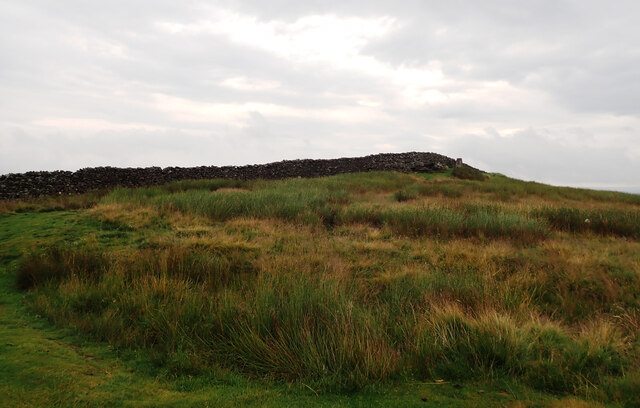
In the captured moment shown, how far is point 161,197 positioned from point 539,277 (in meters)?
14.0

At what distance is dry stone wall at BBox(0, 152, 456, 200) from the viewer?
20312 millimetres

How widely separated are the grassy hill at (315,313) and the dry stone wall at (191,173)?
8.53 meters

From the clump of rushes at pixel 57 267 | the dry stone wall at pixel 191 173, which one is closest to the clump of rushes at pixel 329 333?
the clump of rushes at pixel 57 267

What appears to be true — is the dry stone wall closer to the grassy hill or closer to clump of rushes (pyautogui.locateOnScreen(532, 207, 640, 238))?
the grassy hill

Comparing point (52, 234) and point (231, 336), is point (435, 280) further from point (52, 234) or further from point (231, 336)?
point (52, 234)

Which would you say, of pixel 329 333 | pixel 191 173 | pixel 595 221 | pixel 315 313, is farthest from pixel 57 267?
pixel 191 173

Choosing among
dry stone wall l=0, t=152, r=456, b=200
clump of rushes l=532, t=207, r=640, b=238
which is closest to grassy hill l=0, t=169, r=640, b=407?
clump of rushes l=532, t=207, r=640, b=238

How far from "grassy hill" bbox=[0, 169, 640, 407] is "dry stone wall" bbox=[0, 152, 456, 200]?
853cm

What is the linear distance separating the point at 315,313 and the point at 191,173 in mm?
22102

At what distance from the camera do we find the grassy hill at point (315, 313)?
4.11 m

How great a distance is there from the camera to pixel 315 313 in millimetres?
5449

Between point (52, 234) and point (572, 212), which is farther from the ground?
point (572, 212)

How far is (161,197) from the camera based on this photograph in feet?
53.4

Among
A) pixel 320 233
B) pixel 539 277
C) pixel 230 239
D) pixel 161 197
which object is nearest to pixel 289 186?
pixel 161 197
